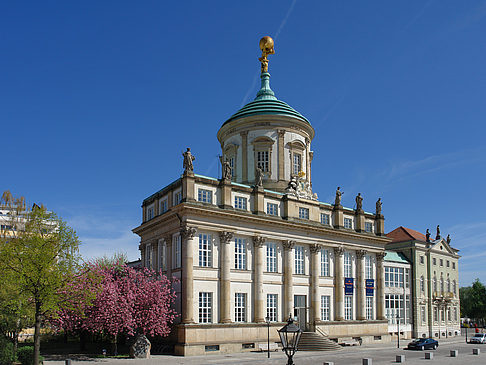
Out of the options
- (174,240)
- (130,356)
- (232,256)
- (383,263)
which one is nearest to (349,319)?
(383,263)

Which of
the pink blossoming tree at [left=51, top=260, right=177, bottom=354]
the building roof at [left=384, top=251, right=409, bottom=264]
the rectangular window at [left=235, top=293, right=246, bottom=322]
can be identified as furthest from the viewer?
the building roof at [left=384, top=251, right=409, bottom=264]

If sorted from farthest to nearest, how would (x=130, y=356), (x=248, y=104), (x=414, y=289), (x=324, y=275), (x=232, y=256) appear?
(x=414, y=289) < (x=248, y=104) < (x=324, y=275) < (x=232, y=256) < (x=130, y=356)

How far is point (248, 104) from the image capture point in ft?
193

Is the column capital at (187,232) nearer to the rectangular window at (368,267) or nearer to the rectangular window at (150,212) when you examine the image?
the rectangular window at (150,212)

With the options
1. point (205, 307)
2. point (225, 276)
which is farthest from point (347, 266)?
point (205, 307)

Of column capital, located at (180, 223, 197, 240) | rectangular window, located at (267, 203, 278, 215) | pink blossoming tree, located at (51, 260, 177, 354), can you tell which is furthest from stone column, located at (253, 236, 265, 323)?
pink blossoming tree, located at (51, 260, 177, 354)

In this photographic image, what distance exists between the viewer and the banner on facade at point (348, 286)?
5388 cm

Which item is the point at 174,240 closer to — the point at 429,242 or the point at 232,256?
the point at 232,256

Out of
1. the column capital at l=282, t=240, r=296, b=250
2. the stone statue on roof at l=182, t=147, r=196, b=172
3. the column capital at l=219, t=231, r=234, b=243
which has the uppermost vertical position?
the stone statue on roof at l=182, t=147, r=196, b=172

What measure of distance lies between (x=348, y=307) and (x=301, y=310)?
23.0 ft

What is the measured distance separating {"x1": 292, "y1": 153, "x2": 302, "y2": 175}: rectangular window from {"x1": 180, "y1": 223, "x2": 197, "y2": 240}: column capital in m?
18.7

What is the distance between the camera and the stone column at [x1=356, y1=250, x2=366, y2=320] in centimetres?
5488

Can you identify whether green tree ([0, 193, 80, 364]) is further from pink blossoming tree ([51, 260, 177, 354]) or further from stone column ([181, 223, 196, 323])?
stone column ([181, 223, 196, 323])

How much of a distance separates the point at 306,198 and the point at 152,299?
20.7 meters
